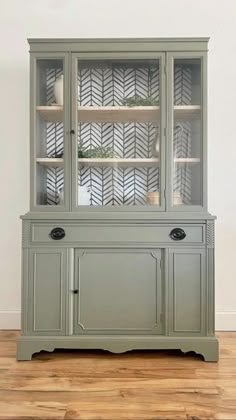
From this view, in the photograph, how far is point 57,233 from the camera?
2158 mm

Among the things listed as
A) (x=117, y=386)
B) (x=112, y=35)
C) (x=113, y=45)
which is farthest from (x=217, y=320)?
(x=112, y=35)

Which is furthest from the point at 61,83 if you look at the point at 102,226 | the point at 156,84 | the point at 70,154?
the point at 102,226

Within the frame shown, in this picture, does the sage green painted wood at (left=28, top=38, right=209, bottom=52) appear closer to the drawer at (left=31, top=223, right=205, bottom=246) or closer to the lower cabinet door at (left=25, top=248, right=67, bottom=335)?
the drawer at (left=31, top=223, right=205, bottom=246)

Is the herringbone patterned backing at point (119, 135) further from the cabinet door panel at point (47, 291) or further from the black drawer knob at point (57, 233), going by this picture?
the cabinet door panel at point (47, 291)

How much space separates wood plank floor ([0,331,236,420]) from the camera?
161 cm

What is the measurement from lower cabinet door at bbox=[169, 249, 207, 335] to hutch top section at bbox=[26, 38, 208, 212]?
31 cm

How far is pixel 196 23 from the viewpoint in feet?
8.71

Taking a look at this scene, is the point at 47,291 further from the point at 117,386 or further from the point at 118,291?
the point at 117,386

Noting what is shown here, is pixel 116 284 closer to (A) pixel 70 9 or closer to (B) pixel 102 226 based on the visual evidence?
(B) pixel 102 226

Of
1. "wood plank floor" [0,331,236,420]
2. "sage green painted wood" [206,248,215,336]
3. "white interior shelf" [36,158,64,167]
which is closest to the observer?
"wood plank floor" [0,331,236,420]

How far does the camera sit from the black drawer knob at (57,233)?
7.08ft

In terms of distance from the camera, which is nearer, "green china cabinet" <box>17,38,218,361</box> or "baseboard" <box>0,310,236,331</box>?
"green china cabinet" <box>17,38,218,361</box>

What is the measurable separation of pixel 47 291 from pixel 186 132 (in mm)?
1325

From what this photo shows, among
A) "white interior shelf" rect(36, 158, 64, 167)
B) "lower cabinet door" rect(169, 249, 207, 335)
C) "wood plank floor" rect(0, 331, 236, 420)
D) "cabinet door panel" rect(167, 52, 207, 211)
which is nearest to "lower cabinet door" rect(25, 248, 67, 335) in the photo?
"wood plank floor" rect(0, 331, 236, 420)
